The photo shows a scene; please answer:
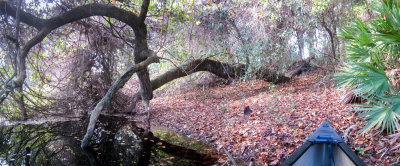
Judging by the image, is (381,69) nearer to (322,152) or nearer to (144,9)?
(322,152)

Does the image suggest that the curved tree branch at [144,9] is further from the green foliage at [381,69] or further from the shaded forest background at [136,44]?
the green foliage at [381,69]

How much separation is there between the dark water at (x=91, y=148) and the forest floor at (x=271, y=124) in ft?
2.81

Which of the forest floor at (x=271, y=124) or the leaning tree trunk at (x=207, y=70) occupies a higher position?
the leaning tree trunk at (x=207, y=70)

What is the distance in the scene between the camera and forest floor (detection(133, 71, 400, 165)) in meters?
4.36

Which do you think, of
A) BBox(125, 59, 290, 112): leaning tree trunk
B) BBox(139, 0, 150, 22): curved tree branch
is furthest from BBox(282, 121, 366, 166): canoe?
BBox(125, 59, 290, 112): leaning tree trunk

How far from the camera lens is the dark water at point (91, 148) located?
198 inches

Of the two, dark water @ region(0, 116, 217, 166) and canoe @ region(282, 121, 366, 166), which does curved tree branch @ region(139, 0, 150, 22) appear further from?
canoe @ region(282, 121, 366, 166)

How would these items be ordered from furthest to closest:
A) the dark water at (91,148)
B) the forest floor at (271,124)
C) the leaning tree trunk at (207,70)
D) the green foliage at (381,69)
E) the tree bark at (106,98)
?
1. the leaning tree trunk at (207,70)
2. the tree bark at (106,98)
3. the dark water at (91,148)
4. the forest floor at (271,124)
5. the green foliage at (381,69)

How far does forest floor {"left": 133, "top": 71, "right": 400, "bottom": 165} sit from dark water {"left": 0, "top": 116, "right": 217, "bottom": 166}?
86cm

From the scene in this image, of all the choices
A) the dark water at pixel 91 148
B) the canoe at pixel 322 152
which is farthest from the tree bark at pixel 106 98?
the canoe at pixel 322 152

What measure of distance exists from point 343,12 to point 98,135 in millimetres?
9551

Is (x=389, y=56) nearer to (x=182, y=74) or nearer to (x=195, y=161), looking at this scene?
(x=195, y=161)

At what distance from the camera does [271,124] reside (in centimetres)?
581

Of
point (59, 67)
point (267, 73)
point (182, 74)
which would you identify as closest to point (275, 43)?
point (267, 73)
